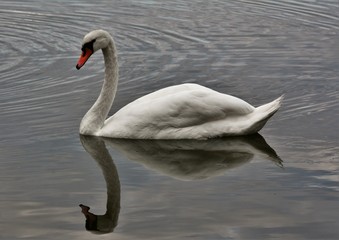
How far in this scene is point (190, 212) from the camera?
955 cm

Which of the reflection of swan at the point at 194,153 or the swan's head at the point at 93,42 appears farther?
the swan's head at the point at 93,42

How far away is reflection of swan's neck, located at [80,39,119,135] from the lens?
1247cm

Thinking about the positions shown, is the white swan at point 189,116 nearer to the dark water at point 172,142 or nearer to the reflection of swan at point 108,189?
the dark water at point 172,142

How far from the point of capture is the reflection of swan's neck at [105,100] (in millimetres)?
12469

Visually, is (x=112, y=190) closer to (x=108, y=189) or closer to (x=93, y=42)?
(x=108, y=189)

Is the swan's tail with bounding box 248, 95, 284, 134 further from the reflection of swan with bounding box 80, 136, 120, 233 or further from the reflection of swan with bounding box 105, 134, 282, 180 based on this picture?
the reflection of swan with bounding box 80, 136, 120, 233

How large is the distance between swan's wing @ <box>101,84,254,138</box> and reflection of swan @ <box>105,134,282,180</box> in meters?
0.19

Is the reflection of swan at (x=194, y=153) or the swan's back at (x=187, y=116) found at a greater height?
the swan's back at (x=187, y=116)

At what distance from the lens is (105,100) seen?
12.7 meters

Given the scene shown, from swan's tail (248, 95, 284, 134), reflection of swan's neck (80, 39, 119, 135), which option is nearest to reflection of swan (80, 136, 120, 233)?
reflection of swan's neck (80, 39, 119, 135)

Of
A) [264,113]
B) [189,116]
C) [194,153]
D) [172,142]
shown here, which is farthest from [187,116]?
[264,113]

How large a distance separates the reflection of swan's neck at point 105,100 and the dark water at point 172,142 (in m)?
0.26

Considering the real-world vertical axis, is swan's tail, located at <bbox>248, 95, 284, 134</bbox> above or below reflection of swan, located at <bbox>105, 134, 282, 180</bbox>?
above

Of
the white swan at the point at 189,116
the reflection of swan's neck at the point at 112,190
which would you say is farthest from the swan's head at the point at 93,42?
the reflection of swan's neck at the point at 112,190
